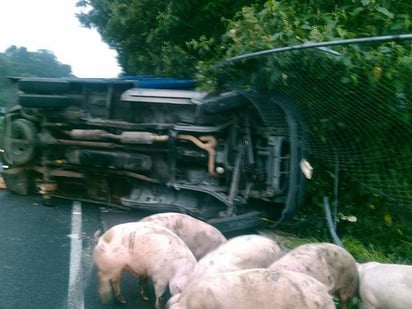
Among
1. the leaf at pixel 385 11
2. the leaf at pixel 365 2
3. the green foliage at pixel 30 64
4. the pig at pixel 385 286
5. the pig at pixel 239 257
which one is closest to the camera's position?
the pig at pixel 385 286

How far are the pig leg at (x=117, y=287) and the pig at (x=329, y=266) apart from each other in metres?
1.36

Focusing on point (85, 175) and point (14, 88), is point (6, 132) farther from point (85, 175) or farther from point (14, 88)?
point (85, 175)

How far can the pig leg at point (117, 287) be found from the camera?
5.08 m

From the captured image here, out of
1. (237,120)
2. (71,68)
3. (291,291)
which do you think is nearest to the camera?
(291,291)

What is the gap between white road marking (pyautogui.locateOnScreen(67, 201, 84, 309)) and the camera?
17.5 ft

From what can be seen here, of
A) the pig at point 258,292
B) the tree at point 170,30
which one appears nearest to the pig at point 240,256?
the pig at point 258,292

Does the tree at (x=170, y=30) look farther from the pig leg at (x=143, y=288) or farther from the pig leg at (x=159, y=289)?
the pig leg at (x=159, y=289)

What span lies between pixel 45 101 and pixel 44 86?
0.27 m

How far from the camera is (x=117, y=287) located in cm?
522

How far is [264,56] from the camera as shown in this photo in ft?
22.1

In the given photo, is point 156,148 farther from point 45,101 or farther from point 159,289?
point 159,289

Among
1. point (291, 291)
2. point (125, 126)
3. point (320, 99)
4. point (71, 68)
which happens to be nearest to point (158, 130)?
point (125, 126)

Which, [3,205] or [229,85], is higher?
[229,85]

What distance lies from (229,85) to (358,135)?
7.40ft
